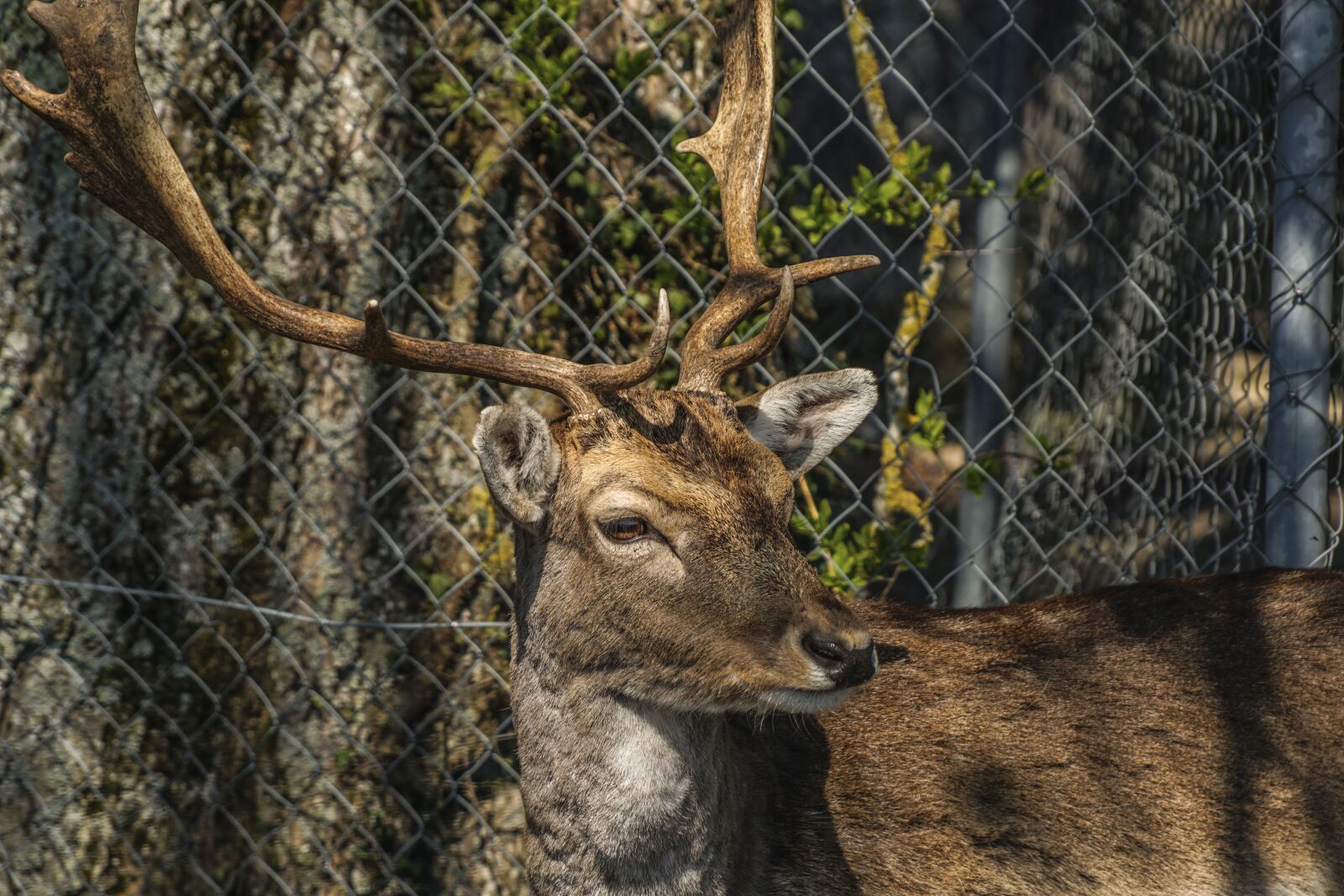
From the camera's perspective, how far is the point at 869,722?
10.4 feet

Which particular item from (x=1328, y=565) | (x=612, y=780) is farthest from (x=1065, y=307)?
(x=612, y=780)

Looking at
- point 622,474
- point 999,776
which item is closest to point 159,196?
point 622,474

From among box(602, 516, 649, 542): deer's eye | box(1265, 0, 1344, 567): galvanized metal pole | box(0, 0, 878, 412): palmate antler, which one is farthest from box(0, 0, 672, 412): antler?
box(1265, 0, 1344, 567): galvanized metal pole

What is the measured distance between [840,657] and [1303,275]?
2257 millimetres

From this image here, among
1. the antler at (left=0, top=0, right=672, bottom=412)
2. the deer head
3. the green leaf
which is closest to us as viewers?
the deer head

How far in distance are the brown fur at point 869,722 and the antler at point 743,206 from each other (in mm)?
193

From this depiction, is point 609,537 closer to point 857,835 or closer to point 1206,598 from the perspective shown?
point 857,835

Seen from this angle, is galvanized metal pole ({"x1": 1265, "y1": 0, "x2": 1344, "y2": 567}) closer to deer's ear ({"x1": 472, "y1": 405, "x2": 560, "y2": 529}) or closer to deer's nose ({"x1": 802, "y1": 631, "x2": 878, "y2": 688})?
deer's nose ({"x1": 802, "y1": 631, "x2": 878, "y2": 688})

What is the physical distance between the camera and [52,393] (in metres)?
4.36

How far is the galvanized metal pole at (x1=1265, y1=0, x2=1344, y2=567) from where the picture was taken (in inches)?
Answer: 153

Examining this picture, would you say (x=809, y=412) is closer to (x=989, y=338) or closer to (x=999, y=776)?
(x=999, y=776)

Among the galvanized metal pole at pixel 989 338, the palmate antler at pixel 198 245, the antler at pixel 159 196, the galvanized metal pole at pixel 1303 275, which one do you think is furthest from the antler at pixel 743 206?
the galvanized metal pole at pixel 1303 275

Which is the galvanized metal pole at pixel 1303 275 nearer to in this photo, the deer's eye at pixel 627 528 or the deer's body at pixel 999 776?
the deer's body at pixel 999 776

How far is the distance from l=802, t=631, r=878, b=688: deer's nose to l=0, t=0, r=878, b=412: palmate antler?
2.12 feet
